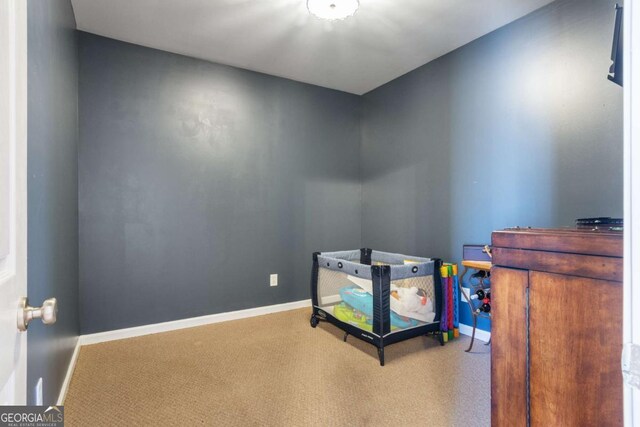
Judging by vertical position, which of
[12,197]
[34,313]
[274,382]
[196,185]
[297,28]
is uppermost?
[297,28]

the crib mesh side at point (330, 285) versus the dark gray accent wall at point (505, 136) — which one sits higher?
the dark gray accent wall at point (505, 136)

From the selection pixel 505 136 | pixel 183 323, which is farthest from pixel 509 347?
pixel 183 323

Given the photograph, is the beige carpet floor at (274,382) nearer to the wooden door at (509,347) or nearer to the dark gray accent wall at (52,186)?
the dark gray accent wall at (52,186)

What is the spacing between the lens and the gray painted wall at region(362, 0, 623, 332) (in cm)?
192

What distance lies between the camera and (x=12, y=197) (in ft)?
1.89

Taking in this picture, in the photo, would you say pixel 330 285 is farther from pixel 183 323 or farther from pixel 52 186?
pixel 52 186

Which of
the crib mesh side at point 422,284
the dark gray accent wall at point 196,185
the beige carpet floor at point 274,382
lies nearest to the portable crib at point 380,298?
the crib mesh side at point 422,284

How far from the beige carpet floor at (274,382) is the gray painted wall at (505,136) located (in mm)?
1073

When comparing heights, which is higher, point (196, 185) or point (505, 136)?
point (505, 136)

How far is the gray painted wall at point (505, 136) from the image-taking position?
192 centimetres

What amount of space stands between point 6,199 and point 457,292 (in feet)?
8.99

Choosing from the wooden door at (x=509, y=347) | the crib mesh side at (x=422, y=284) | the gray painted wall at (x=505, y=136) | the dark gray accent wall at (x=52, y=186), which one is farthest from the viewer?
the crib mesh side at (x=422, y=284)

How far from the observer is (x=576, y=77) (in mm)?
2004
